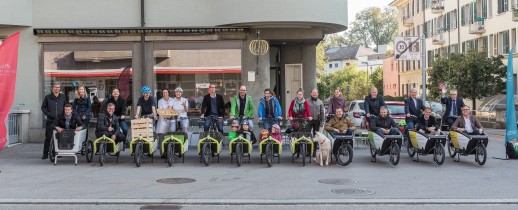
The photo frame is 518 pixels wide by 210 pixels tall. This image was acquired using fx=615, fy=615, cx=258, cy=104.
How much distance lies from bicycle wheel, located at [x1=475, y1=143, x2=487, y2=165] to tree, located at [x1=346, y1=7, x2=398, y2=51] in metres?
90.8

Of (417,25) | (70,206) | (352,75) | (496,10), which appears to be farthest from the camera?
(352,75)

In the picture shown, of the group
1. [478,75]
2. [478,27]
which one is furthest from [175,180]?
[478,27]

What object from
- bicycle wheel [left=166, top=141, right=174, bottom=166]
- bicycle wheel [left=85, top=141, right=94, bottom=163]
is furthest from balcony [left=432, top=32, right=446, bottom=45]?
bicycle wheel [left=85, top=141, right=94, bottom=163]

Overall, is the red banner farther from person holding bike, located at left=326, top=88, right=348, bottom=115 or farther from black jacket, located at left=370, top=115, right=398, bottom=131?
black jacket, located at left=370, top=115, right=398, bottom=131

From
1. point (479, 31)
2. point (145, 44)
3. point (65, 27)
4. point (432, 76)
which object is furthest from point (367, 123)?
point (479, 31)

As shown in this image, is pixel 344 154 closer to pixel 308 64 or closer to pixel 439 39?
pixel 308 64

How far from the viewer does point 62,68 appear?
19.0 m

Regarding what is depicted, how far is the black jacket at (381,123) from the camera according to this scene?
14453 mm

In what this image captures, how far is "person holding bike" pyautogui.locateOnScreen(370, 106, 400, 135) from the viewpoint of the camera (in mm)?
14319

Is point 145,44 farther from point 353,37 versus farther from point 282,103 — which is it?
point 353,37

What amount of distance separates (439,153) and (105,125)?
24.9 feet

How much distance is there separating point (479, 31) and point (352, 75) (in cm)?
4816

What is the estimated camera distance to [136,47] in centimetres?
1872

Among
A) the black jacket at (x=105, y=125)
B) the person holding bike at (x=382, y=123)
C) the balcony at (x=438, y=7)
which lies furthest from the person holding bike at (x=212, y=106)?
the balcony at (x=438, y=7)
